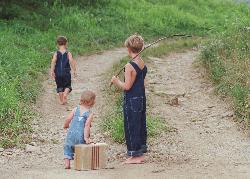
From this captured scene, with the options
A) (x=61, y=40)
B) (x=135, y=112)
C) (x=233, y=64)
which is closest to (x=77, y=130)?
(x=135, y=112)

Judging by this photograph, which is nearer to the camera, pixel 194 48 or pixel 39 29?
pixel 39 29

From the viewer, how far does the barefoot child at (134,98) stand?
23.1 feet

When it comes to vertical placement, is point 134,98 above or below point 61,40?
below

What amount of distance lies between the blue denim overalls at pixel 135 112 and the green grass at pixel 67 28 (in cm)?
206

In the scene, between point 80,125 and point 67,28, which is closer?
point 80,125

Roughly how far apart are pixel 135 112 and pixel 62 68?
4608mm

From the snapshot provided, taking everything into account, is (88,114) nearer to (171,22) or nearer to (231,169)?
(231,169)

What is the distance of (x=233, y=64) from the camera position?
1205 cm

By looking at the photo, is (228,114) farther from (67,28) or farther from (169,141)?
(67,28)

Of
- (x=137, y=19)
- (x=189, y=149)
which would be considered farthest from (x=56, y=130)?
(x=137, y=19)

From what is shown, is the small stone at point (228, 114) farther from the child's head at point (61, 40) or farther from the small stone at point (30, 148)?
the small stone at point (30, 148)

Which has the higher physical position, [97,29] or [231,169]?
[97,29]

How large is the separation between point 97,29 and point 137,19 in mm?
2991

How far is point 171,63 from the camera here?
1694cm
